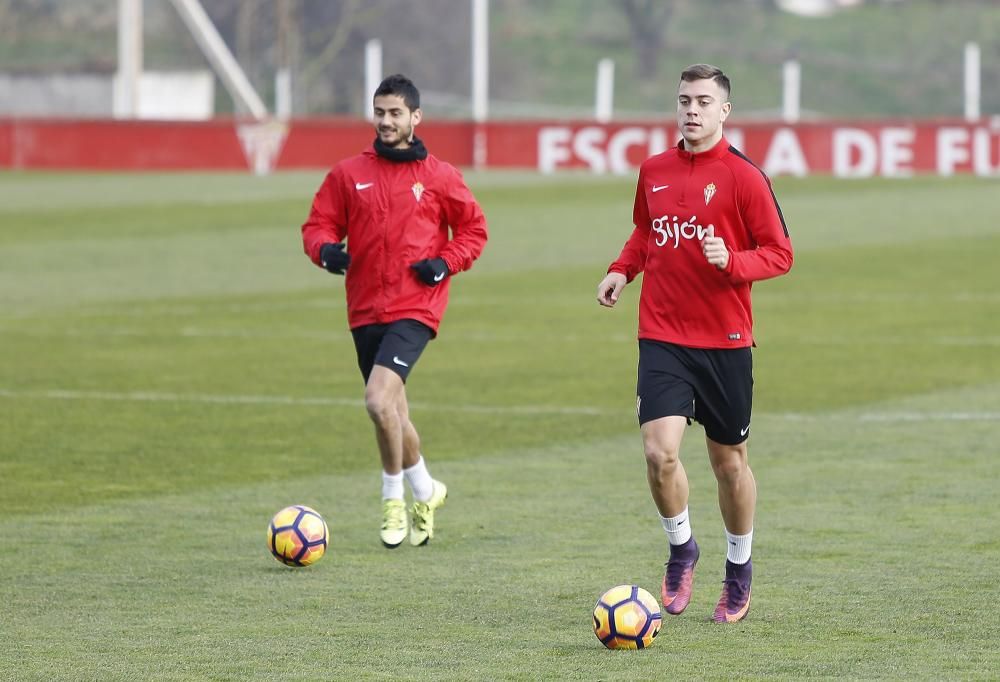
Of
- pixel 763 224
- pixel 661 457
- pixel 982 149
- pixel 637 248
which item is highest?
pixel 763 224

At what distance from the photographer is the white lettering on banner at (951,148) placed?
42156 mm

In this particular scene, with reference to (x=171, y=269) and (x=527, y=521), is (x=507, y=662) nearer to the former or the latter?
(x=527, y=521)

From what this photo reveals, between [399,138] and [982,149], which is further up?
[399,138]

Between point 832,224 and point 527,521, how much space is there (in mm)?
22530

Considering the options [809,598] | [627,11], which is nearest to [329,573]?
[809,598]

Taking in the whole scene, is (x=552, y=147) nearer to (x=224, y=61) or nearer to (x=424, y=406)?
(x=224, y=61)

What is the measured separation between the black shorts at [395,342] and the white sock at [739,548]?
227 centimetres

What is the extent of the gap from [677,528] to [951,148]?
117 ft

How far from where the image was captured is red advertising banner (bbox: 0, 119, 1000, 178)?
42375 mm

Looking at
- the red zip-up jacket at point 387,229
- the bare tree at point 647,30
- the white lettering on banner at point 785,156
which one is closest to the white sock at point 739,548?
the red zip-up jacket at point 387,229

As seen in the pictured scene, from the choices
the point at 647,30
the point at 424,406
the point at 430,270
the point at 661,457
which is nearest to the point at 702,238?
the point at 661,457

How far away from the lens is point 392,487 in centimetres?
978

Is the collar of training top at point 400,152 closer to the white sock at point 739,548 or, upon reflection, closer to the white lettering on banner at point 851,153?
the white sock at point 739,548

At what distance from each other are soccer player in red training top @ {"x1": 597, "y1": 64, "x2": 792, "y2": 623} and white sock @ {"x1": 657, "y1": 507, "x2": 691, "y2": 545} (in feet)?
0.10
